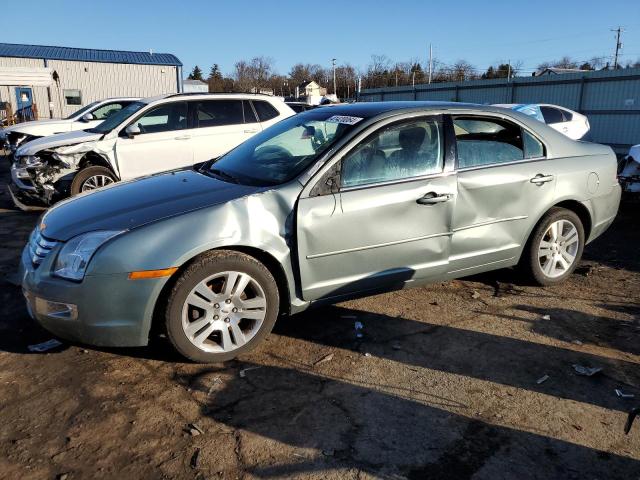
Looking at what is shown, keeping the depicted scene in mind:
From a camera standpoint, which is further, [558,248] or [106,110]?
[106,110]

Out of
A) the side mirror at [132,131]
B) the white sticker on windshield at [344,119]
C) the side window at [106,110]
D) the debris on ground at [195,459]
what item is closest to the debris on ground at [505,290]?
the white sticker on windshield at [344,119]

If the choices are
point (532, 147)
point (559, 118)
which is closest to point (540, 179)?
point (532, 147)

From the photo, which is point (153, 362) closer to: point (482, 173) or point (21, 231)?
point (482, 173)

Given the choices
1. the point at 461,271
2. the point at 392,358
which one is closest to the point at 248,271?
the point at 392,358

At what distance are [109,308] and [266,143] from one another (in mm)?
1964

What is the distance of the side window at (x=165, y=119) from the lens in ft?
26.0

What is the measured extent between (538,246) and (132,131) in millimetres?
5860

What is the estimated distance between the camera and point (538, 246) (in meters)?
4.62

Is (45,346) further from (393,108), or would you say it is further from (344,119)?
(393,108)

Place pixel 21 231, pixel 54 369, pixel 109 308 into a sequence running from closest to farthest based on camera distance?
pixel 109 308 → pixel 54 369 → pixel 21 231

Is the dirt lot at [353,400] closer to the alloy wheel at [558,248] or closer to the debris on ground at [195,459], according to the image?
the debris on ground at [195,459]

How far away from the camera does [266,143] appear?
4.44 metres

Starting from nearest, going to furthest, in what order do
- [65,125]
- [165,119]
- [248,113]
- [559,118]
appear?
1. [165,119]
2. [248,113]
3. [65,125]
4. [559,118]

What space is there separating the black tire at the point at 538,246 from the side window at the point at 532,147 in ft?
1.71
